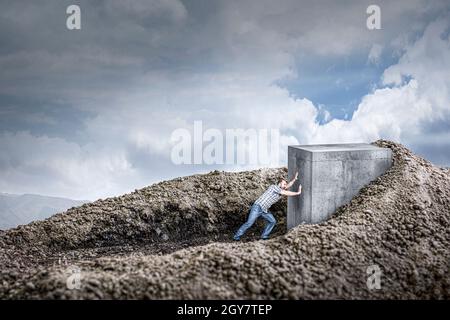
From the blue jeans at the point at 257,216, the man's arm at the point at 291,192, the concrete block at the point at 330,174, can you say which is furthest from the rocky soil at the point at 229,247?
the man's arm at the point at 291,192

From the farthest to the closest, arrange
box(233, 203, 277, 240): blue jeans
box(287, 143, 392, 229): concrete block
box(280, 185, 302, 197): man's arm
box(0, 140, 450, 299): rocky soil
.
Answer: box(233, 203, 277, 240): blue jeans → box(280, 185, 302, 197): man's arm → box(287, 143, 392, 229): concrete block → box(0, 140, 450, 299): rocky soil

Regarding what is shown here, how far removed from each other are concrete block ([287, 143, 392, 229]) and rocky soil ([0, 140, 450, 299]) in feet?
0.90

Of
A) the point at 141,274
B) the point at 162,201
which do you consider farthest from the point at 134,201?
the point at 141,274

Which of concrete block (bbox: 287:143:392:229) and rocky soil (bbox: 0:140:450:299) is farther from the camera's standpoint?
concrete block (bbox: 287:143:392:229)

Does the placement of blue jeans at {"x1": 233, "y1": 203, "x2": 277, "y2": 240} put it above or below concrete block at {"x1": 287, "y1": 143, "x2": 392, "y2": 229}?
below

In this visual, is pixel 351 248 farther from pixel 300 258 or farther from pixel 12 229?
pixel 12 229

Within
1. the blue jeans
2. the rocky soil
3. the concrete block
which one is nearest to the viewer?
the rocky soil

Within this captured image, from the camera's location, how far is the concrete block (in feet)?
38.7

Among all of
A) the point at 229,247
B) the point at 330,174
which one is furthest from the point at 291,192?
the point at 229,247

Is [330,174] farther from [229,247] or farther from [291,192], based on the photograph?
[229,247]

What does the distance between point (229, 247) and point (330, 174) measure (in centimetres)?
324

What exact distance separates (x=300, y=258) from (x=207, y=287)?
195cm

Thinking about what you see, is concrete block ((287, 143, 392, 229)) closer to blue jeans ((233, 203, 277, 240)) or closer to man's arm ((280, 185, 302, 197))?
man's arm ((280, 185, 302, 197))

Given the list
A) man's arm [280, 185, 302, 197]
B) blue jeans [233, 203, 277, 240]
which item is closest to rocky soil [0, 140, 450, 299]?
blue jeans [233, 203, 277, 240]
